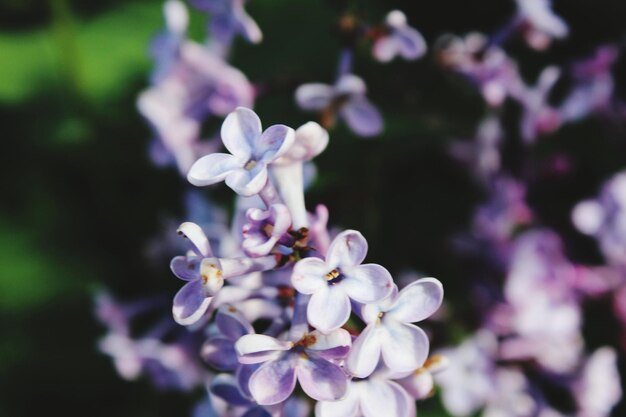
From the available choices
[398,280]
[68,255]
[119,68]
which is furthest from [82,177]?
[398,280]

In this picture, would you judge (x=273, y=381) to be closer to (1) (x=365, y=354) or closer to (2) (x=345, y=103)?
(1) (x=365, y=354)

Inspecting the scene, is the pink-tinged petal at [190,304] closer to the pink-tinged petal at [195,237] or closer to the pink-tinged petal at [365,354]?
the pink-tinged petal at [195,237]

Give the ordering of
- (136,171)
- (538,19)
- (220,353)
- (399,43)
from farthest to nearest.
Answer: (136,171) → (538,19) → (399,43) → (220,353)

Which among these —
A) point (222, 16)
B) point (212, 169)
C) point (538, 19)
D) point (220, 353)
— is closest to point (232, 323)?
point (220, 353)

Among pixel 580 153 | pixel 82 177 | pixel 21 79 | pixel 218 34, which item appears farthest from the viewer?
pixel 21 79

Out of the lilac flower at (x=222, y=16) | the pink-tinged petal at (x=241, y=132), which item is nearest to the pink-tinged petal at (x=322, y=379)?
the pink-tinged petal at (x=241, y=132)

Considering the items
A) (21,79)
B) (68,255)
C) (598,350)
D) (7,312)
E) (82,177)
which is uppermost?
(21,79)

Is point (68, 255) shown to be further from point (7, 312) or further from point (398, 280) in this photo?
point (398, 280)
